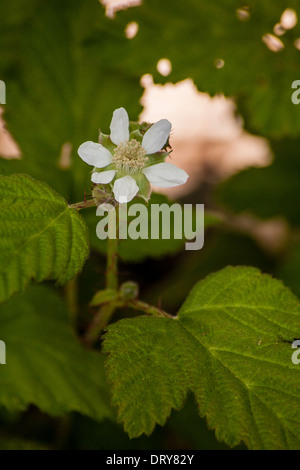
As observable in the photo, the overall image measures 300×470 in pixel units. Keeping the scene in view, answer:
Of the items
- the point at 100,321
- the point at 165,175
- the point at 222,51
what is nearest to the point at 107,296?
the point at 100,321

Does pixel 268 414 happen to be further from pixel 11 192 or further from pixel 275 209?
pixel 275 209

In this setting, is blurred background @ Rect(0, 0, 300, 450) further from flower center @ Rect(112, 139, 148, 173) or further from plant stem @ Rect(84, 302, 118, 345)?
flower center @ Rect(112, 139, 148, 173)

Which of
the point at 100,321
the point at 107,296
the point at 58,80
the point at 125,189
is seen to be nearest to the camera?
the point at 125,189

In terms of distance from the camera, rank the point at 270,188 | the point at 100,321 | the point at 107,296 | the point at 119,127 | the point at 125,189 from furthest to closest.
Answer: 1. the point at 270,188
2. the point at 100,321
3. the point at 107,296
4. the point at 119,127
5. the point at 125,189

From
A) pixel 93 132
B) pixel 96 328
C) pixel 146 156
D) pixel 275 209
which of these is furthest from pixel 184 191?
pixel 146 156

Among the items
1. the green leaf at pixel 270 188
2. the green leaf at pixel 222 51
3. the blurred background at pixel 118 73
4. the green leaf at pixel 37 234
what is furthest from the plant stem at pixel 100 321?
the green leaf at pixel 270 188

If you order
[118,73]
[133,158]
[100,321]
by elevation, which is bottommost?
[100,321]

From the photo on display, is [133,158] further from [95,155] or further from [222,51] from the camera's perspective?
[222,51]
